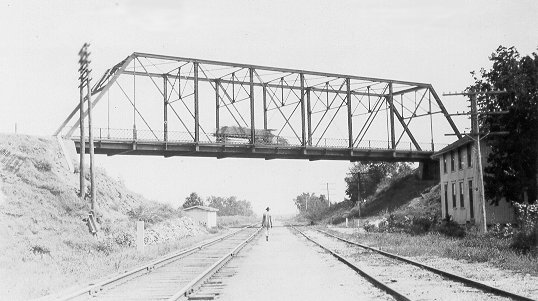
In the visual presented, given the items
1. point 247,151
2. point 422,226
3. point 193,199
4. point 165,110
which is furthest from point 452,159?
point 193,199

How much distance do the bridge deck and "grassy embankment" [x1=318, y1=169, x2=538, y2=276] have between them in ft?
15.7

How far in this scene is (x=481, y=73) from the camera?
32062mm

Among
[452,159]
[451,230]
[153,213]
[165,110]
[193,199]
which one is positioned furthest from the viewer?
[193,199]

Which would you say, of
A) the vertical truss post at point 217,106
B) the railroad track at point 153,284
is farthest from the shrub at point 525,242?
the vertical truss post at point 217,106

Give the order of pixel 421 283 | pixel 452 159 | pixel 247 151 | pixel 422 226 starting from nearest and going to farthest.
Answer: pixel 421 283, pixel 422 226, pixel 452 159, pixel 247 151

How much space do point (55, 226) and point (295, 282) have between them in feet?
54.7

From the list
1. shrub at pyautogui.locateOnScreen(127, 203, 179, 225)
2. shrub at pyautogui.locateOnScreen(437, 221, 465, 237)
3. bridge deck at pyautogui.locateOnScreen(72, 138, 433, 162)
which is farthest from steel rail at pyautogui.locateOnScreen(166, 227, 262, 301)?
bridge deck at pyautogui.locateOnScreen(72, 138, 433, 162)

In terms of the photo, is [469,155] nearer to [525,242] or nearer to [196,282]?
[525,242]

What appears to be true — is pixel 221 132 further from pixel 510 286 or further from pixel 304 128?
pixel 510 286

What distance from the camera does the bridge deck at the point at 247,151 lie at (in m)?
49.9

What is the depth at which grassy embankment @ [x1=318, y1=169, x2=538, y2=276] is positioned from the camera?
17672 mm

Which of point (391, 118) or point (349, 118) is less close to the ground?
point (391, 118)

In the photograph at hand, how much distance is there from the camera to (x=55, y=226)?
86.8 feet

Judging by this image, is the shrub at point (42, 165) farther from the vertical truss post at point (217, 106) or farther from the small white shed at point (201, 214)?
the small white shed at point (201, 214)
